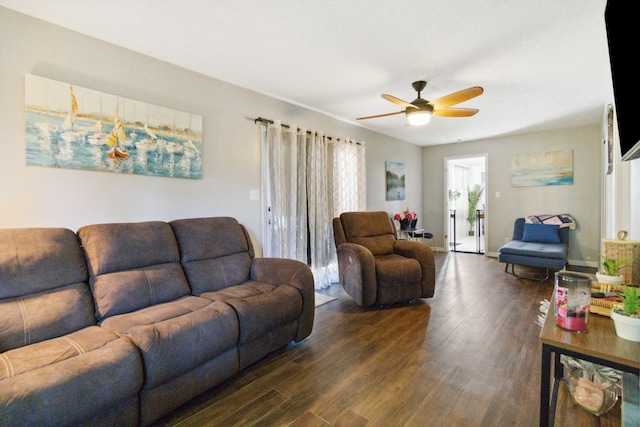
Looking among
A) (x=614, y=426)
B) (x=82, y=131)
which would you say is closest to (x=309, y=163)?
(x=82, y=131)

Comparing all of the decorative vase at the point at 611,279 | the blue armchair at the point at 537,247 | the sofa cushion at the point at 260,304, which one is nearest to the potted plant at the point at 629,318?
the decorative vase at the point at 611,279

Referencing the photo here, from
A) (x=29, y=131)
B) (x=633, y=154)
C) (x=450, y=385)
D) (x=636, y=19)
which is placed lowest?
(x=450, y=385)

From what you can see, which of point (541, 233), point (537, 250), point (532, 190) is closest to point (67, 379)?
point (537, 250)

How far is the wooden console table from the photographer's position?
101 cm

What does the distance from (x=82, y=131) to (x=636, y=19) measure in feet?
10.2

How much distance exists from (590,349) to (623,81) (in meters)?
1.16

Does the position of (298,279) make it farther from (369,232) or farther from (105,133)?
(105,133)

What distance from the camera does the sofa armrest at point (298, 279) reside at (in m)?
2.34

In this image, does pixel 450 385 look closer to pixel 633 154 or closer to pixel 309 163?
pixel 633 154

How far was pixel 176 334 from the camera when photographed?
1567mm

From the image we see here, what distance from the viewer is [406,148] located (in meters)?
6.19

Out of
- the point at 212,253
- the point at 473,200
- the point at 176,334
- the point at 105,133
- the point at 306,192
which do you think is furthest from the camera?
the point at 473,200

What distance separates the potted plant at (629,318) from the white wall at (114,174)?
9.41ft

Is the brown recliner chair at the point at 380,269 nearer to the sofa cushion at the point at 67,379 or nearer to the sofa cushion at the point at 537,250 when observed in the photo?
the sofa cushion at the point at 537,250
